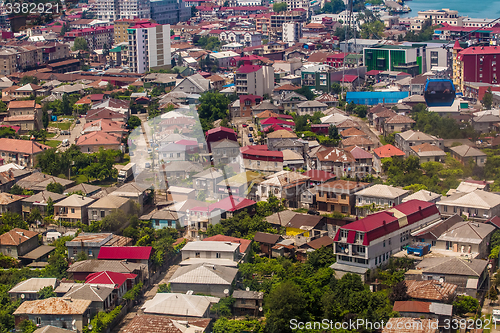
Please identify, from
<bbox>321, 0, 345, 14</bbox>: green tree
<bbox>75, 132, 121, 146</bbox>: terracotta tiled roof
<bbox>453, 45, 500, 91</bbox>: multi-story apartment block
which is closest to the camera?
<bbox>75, 132, 121, 146</bbox>: terracotta tiled roof

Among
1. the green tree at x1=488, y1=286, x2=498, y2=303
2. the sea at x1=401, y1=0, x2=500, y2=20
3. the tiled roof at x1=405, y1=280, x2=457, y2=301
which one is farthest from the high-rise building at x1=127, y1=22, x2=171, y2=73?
the sea at x1=401, y1=0, x2=500, y2=20

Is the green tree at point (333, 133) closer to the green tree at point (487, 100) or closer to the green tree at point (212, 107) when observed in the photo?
the green tree at point (212, 107)

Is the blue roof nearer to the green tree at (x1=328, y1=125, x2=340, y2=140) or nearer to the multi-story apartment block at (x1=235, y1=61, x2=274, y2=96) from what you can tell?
the multi-story apartment block at (x1=235, y1=61, x2=274, y2=96)

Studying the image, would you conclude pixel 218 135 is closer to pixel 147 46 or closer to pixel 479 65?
pixel 479 65

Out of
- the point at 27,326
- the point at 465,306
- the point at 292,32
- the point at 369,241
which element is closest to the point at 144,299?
the point at 27,326

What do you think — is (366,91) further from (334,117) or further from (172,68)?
(172,68)

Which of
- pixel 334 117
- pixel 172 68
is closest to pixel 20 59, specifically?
pixel 172 68

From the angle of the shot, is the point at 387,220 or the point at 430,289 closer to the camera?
the point at 430,289
